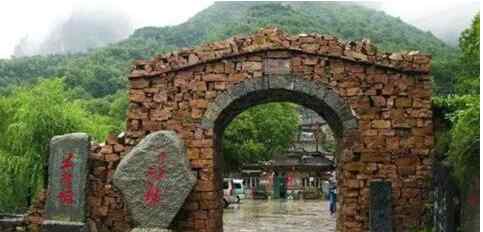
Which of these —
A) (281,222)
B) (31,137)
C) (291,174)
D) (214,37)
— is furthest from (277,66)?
(214,37)

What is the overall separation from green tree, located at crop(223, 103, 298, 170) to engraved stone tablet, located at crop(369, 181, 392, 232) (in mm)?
19891

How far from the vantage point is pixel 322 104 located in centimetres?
1169

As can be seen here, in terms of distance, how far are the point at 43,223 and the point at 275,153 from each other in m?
27.1

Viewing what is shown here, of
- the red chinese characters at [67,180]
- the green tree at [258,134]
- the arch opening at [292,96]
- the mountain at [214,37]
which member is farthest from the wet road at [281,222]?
the mountain at [214,37]

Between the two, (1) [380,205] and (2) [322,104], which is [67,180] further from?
(1) [380,205]

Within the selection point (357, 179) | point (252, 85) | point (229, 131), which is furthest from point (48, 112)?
point (229, 131)

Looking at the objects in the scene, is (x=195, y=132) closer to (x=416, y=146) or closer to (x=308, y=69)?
(x=308, y=69)

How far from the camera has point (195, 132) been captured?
455 inches

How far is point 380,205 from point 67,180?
5293 mm

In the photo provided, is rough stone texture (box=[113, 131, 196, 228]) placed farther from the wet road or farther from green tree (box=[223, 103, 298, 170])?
green tree (box=[223, 103, 298, 170])

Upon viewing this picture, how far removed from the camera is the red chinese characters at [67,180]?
36.5 feet

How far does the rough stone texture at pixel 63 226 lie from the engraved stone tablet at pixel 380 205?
4817mm

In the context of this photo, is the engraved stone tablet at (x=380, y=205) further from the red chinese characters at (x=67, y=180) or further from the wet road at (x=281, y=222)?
the wet road at (x=281, y=222)

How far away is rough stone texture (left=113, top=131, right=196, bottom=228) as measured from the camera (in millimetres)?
10516
